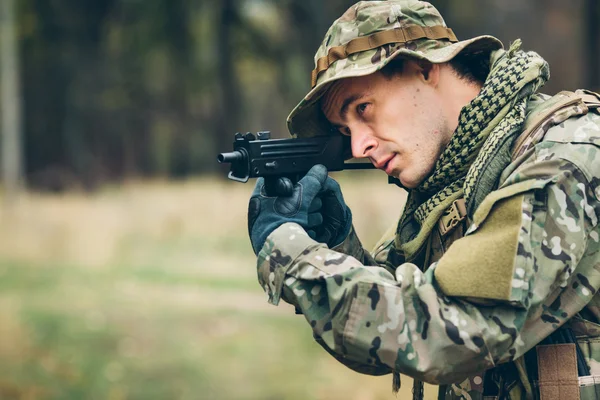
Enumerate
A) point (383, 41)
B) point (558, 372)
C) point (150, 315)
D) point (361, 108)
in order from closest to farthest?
point (558, 372)
point (383, 41)
point (361, 108)
point (150, 315)

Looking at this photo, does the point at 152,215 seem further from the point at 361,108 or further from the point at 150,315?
the point at 361,108

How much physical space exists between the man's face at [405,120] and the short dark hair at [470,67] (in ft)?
0.18

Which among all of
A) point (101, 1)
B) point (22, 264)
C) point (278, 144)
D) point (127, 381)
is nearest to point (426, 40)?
point (278, 144)

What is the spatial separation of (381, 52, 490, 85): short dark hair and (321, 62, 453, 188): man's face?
0.05m

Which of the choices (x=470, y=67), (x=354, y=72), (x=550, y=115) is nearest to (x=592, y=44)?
(x=470, y=67)

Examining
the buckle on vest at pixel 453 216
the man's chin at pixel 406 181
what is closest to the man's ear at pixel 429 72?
the man's chin at pixel 406 181

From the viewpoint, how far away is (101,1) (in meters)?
26.2

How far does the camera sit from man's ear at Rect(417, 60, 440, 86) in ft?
8.98

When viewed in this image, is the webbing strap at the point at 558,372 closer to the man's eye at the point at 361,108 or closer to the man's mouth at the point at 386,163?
the man's mouth at the point at 386,163

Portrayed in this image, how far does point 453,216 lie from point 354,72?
0.57 metres

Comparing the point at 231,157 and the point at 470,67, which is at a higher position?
the point at 470,67

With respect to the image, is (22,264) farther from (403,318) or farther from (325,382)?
(403,318)

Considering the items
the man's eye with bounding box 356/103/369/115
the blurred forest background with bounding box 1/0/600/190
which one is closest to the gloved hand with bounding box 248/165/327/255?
the man's eye with bounding box 356/103/369/115

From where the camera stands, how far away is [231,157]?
2986 millimetres
